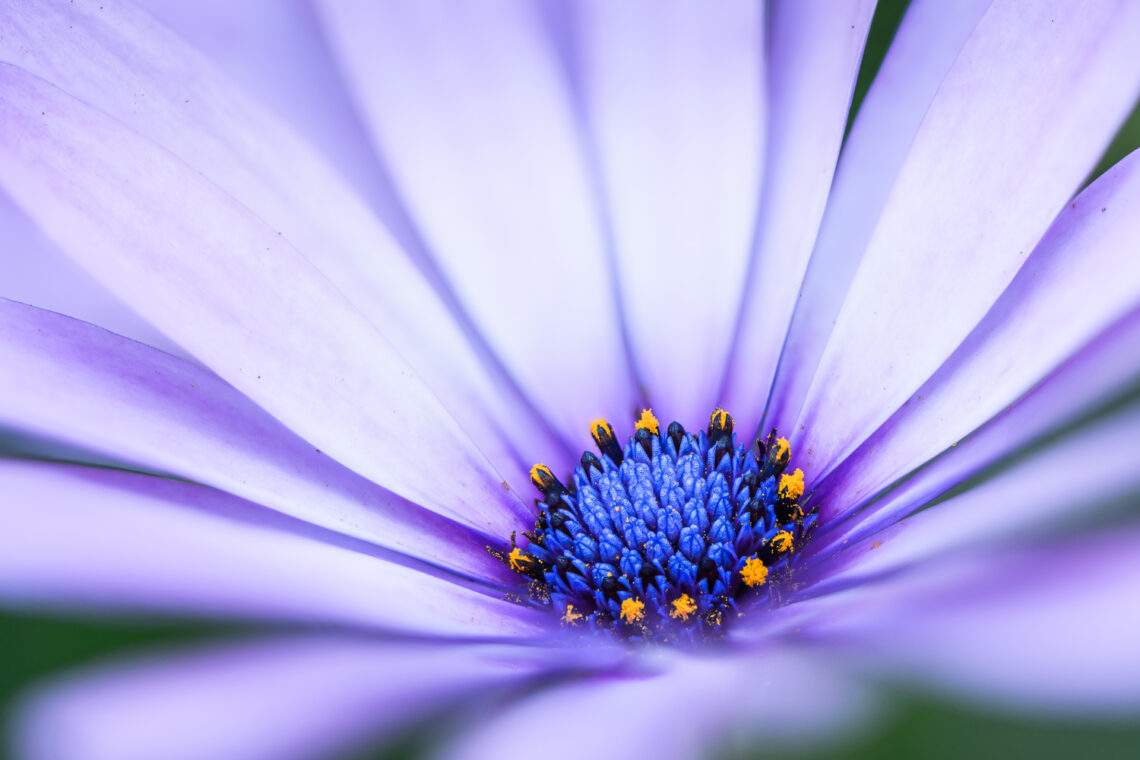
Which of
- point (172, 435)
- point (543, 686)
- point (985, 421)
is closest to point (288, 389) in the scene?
point (172, 435)

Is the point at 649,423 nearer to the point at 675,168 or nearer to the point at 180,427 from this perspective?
the point at 675,168

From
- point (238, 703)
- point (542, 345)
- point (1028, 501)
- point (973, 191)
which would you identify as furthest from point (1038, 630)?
point (542, 345)

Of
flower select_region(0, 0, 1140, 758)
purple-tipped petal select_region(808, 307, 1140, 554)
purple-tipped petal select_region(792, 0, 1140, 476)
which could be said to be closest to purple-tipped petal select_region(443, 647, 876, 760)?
flower select_region(0, 0, 1140, 758)

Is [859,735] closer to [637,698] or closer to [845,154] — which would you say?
[637,698]

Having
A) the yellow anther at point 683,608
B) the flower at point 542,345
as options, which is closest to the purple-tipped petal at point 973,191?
the flower at point 542,345

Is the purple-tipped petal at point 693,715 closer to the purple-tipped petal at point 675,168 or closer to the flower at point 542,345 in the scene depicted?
the flower at point 542,345

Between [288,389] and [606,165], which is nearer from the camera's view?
[288,389]
